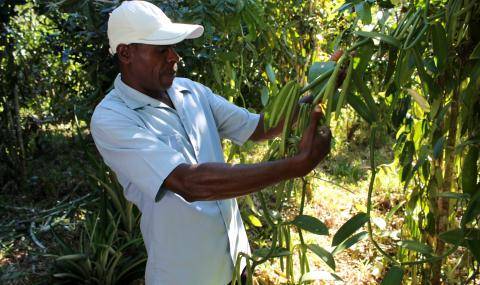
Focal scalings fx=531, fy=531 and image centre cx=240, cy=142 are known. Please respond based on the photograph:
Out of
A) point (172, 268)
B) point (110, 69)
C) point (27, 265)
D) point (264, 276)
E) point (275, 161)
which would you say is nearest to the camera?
point (275, 161)

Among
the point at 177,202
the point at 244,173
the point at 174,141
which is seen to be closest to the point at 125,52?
the point at 174,141

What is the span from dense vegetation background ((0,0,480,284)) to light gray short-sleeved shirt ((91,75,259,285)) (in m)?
0.13

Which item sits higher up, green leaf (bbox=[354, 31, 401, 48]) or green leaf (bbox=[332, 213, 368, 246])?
green leaf (bbox=[354, 31, 401, 48])

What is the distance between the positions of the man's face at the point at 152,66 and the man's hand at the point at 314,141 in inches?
18.7

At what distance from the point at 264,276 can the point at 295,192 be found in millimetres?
789

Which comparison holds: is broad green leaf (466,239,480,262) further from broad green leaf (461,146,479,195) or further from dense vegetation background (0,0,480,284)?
broad green leaf (461,146,479,195)

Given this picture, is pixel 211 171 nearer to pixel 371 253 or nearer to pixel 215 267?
pixel 215 267

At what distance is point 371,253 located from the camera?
2232mm

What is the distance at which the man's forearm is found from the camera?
2.70 ft

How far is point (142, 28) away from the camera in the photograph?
1104mm

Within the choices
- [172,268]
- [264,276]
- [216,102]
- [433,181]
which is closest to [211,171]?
[172,268]

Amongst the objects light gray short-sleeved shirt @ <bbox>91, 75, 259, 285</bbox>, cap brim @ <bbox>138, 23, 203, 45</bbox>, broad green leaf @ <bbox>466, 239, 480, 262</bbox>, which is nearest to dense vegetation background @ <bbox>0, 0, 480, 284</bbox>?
broad green leaf @ <bbox>466, 239, 480, 262</bbox>

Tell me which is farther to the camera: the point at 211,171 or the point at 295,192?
the point at 295,192

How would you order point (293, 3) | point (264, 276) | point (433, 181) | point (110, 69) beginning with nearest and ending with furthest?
point (433, 181)
point (110, 69)
point (264, 276)
point (293, 3)
